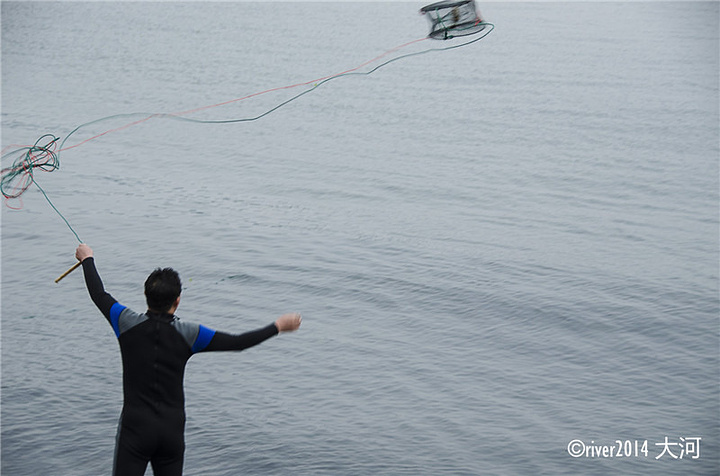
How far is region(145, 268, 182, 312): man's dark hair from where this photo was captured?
4645mm

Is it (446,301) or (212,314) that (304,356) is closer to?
(212,314)

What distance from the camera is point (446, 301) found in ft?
39.5

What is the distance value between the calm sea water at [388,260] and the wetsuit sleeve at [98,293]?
3099mm

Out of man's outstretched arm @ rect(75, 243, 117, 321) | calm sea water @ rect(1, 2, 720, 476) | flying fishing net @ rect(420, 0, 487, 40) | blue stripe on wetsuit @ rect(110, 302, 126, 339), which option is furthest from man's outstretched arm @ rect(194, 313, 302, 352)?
flying fishing net @ rect(420, 0, 487, 40)

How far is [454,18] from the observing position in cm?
829

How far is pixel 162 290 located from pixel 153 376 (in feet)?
1.57

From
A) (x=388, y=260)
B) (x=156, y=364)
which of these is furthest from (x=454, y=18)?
(x=388, y=260)

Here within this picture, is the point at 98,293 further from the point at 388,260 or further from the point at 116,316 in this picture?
the point at 388,260

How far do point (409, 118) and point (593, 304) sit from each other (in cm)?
1325

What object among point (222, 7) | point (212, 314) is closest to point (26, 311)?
point (212, 314)

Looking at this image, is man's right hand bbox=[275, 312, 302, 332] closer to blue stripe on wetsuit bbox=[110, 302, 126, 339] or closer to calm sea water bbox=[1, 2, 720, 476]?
blue stripe on wetsuit bbox=[110, 302, 126, 339]

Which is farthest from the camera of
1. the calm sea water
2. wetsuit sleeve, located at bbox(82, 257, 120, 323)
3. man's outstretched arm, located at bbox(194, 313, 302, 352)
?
the calm sea water

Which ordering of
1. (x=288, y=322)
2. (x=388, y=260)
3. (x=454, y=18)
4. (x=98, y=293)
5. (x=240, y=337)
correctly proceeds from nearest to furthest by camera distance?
(x=240, y=337) < (x=288, y=322) < (x=98, y=293) < (x=454, y=18) < (x=388, y=260)

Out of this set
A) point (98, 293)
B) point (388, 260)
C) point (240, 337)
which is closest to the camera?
point (240, 337)
